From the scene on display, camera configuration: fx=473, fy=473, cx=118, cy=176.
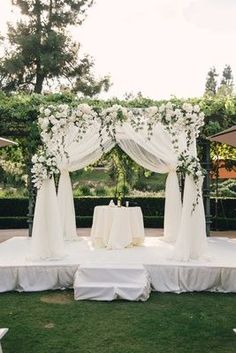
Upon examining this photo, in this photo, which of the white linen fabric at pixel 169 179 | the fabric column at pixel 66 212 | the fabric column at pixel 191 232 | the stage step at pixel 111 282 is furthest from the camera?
the fabric column at pixel 66 212

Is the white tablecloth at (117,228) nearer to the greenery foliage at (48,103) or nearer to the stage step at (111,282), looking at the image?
the stage step at (111,282)

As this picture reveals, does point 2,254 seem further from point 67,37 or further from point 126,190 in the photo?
point 67,37

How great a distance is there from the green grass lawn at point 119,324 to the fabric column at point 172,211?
2.92 metres

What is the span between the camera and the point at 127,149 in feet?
30.8

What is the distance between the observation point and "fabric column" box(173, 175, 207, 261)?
23.6 ft

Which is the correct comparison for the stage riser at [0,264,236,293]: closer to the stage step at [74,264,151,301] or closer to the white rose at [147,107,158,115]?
the stage step at [74,264,151,301]

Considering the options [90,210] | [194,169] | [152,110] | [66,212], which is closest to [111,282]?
[194,169]

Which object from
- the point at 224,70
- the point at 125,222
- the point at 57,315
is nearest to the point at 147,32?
the point at 125,222

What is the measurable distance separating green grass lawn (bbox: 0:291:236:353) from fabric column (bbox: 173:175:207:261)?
0.82m

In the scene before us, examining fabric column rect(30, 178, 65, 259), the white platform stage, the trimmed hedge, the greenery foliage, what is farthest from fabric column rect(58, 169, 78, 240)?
the trimmed hedge

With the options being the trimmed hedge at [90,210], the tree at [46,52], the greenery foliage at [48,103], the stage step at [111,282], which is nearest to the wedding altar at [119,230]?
the stage step at [111,282]

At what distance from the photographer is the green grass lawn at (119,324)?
4.50m

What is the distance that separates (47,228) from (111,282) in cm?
147

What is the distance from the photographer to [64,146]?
862 centimetres
